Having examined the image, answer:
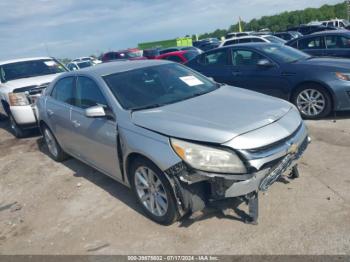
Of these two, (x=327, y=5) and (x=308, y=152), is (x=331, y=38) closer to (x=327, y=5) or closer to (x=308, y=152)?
(x=308, y=152)

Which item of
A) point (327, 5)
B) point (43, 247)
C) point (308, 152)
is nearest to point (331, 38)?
point (308, 152)

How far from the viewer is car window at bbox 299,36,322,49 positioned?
10.3 m

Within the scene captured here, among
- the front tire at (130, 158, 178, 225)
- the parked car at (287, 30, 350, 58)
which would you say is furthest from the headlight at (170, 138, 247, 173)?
the parked car at (287, 30, 350, 58)

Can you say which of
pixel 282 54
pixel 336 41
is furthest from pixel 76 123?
pixel 336 41

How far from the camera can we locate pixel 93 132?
13.4 feet

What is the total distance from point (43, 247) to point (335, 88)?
5.33 meters

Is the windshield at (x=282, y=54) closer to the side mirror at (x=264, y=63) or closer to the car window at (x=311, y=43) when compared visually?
the side mirror at (x=264, y=63)

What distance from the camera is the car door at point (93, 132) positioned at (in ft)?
12.5

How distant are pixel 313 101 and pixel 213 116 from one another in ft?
12.5

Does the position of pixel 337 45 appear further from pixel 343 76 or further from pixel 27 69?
pixel 27 69

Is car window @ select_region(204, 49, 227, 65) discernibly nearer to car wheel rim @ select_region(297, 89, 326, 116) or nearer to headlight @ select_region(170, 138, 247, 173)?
car wheel rim @ select_region(297, 89, 326, 116)

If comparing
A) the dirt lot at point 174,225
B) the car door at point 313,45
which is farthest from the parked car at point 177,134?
the car door at point 313,45

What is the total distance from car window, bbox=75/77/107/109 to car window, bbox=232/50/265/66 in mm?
4052

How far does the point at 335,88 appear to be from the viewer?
599cm
